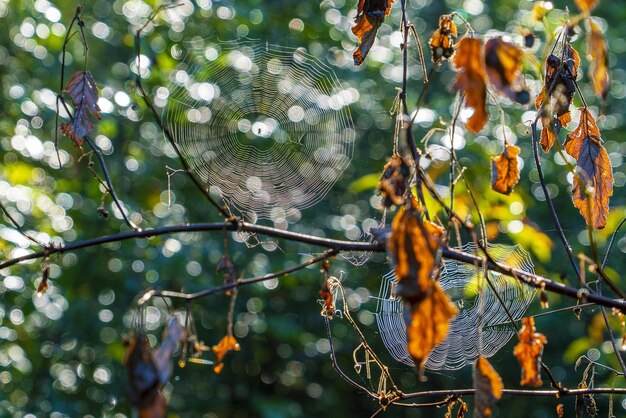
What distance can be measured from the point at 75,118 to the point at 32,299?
10.8 feet

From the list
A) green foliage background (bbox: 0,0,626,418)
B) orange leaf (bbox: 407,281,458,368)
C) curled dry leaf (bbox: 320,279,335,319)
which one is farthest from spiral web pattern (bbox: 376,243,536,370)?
green foliage background (bbox: 0,0,626,418)

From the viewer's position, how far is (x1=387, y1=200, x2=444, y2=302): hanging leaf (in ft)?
2.50

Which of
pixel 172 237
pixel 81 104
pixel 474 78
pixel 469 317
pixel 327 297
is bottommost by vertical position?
pixel 172 237

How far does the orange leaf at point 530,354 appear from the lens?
3.09 ft

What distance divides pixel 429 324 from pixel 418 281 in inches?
2.7

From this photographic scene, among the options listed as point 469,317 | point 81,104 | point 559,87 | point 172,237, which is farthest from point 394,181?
point 172,237

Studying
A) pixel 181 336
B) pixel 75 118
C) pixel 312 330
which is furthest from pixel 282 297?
pixel 181 336

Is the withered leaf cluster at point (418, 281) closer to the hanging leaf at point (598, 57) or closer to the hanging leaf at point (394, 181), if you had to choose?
the hanging leaf at point (394, 181)

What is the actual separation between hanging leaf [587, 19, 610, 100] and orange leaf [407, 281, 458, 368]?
257mm

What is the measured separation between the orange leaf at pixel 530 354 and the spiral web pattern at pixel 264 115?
2.60 meters

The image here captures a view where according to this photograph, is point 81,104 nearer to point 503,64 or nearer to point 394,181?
point 394,181

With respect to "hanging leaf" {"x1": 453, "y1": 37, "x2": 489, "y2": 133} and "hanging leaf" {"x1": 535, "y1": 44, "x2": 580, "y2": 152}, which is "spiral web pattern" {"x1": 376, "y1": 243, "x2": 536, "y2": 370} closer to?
"hanging leaf" {"x1": 535, "y1": 44, "x2": 580, "y2": 152}

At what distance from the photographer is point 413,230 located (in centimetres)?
79

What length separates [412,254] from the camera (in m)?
0.78
